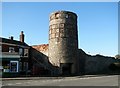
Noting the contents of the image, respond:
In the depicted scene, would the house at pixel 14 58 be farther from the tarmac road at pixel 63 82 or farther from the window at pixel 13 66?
the tarmac road at pixel 63 82

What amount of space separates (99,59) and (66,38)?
1389 centimetres

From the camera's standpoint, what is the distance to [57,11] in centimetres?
5619

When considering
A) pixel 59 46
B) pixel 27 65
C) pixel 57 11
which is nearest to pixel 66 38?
pixel 59 46

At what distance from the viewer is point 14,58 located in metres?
45.9

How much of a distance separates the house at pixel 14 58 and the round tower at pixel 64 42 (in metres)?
6.16

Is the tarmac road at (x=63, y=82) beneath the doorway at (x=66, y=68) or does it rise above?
beneath

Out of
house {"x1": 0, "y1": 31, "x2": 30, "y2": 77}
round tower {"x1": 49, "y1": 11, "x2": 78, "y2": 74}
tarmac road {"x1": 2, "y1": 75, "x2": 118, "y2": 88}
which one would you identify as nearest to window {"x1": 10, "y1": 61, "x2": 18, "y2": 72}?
house {"x1": 0, "y1": 31, "x2": 30, "y2": 77}

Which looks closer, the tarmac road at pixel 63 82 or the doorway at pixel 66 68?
the tarmac road at pixel 63 82

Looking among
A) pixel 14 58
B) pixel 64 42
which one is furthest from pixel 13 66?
pixel 64 42

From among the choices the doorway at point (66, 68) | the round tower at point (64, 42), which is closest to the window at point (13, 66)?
the round tower at point (64, 42)

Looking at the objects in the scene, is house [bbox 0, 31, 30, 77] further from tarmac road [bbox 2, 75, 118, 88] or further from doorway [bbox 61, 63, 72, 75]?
tarmac road [bbox 2, 75, 118, 88]

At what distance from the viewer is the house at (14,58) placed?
45.2 metres

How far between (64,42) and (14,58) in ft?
41.3

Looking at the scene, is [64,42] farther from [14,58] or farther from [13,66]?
[13,66]
